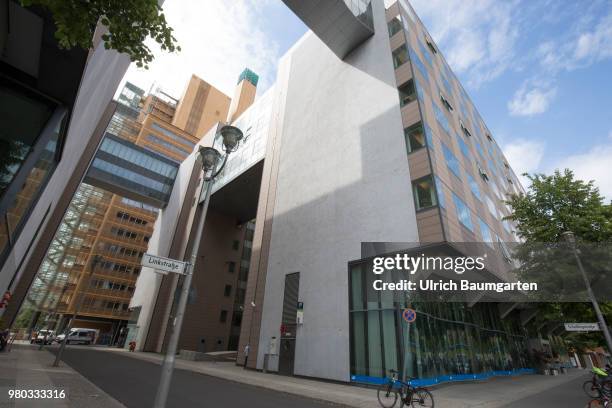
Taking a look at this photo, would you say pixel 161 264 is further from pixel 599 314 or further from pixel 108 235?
pixel 108 235

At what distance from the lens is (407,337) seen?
43.3 feet

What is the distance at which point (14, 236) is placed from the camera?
339 inches

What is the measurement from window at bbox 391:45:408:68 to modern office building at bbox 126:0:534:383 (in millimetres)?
119

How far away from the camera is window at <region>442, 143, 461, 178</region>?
65.6 ft

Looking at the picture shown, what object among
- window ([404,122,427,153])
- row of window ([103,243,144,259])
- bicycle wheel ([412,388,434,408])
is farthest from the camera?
row of window ([103,243,144,259])

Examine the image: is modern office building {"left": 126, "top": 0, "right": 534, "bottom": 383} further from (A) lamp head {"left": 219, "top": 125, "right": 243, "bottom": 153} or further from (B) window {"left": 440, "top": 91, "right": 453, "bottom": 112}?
(A) lamp head {"left": 219, "top": 125, "right": 243, "bottom": 153}

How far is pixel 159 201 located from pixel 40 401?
168 ft

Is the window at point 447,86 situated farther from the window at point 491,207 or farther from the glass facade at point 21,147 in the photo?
the glass facade at point 21,147

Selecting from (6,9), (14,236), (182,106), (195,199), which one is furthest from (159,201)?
(182,106)

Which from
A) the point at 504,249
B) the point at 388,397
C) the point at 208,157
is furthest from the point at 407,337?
the point at 504,249

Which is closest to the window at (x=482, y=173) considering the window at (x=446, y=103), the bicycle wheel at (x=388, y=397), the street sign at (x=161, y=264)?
the window at (x=446, y=103)

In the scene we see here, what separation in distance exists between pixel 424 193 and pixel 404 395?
10.3 meters

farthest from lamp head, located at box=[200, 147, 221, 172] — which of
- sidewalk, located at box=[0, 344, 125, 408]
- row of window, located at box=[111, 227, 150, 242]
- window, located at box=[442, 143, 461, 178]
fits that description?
row of window, located at box=[111, 227, 150, 242]

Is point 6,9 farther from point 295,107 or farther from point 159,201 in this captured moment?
point 159,201
